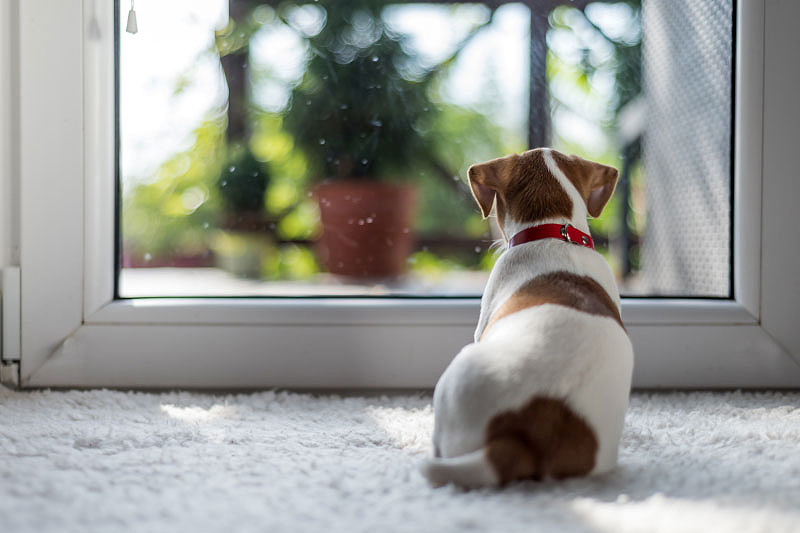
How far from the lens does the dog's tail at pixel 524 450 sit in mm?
699

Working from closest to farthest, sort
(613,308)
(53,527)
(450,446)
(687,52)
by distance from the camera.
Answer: (53,527) → (450,446) → (613,308) → (687,52)

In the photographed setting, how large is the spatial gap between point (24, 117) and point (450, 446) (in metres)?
0.88

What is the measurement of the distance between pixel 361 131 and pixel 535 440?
79 centimetres

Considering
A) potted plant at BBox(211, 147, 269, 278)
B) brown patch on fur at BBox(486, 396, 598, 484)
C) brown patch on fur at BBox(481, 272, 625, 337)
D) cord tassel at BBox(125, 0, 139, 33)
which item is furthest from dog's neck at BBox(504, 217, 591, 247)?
cord tassel at BBox(125, 0, 139, 33)

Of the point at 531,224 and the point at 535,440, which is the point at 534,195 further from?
the point at 535,440

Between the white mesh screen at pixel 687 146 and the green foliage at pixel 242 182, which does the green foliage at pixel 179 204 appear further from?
the white mesh screen at pixel 687 146

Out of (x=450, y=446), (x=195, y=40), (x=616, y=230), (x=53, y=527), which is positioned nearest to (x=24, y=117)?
(x=195, y=40)

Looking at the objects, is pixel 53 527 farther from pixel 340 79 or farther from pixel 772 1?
pixel 772 1

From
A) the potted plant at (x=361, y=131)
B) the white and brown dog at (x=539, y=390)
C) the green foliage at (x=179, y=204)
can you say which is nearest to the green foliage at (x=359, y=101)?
the potted plant at (x=361, y=131)

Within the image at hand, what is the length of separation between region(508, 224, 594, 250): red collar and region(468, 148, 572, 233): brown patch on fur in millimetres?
22

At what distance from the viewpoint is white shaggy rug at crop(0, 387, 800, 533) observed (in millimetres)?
642

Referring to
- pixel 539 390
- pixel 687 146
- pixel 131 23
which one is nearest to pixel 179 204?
pixel 131 23

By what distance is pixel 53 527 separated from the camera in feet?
2.07

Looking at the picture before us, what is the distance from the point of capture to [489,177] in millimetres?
1068
